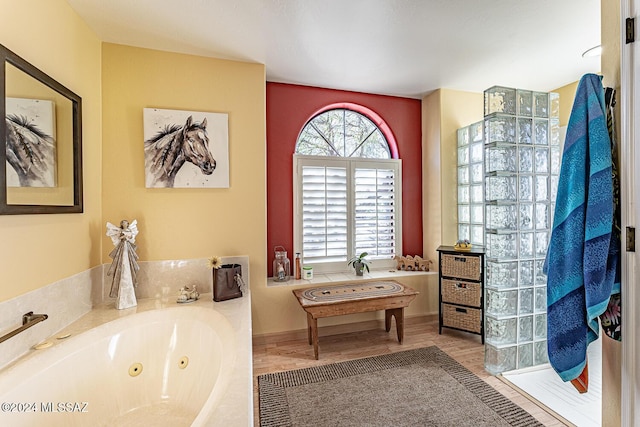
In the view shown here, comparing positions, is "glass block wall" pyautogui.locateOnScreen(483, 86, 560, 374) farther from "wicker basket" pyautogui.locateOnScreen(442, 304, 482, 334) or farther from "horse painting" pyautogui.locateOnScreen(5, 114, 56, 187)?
"horse painting" pyautogui.locateOnScreen(5, 114, 56, 187)

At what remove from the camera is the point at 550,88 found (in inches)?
122

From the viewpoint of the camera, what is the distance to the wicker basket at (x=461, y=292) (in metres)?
2.69

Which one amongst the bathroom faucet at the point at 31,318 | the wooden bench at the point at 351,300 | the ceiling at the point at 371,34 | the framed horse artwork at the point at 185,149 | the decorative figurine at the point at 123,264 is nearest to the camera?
the bathroom faucet at the point at 31,318

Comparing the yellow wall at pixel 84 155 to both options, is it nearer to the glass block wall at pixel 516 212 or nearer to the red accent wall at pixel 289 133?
the red accent wall at pixel 289 133

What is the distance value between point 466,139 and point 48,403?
3811 millimetres

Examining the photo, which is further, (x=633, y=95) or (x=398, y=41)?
(x=398, y=41)

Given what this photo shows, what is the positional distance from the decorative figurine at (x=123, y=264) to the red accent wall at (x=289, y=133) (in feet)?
4.00

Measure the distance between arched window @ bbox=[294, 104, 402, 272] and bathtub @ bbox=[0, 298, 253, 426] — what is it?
1369 millimetres

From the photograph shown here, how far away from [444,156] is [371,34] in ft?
5.41

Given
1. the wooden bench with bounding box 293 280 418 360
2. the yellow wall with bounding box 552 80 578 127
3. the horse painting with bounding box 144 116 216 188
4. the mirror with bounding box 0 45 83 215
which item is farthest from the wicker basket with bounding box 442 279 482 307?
the mirror with bounding box 0 45 83 215

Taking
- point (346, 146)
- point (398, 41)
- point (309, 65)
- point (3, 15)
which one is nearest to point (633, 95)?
point (398, 41)

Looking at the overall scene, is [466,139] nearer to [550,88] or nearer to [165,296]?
[550,88]

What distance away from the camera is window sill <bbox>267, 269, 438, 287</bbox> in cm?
280

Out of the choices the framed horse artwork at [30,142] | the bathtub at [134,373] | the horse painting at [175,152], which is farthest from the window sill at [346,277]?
the framed horse artwork at [30,142]
